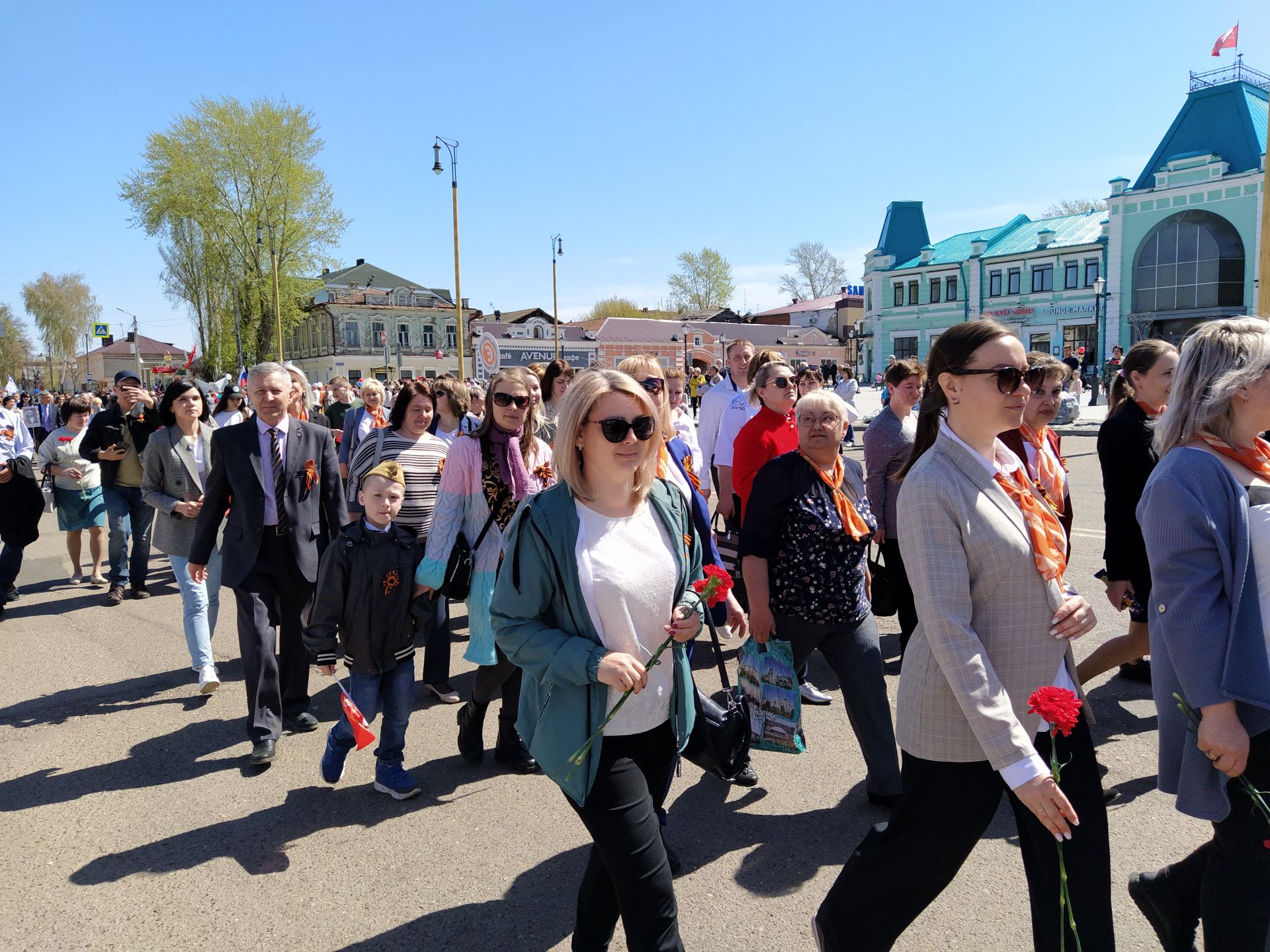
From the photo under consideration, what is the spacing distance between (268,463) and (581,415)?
2.83 meters

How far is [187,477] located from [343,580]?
2.91 metres

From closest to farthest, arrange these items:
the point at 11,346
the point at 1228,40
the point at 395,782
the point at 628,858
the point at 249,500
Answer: the point at 628,858 < the point at 395,782 < the point at 249,500 < the point at 1228,40 < the point at 11,346

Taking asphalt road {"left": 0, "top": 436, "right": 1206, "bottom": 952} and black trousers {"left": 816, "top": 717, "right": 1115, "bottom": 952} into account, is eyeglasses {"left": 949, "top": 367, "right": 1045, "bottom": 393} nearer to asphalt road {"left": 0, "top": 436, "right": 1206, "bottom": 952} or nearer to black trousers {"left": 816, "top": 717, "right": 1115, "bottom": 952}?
black trousers {"left": 816, "top": 717, "right": 1115, "bottom": 952}

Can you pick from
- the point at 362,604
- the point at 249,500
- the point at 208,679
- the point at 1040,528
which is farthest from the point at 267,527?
the point at 1040,528

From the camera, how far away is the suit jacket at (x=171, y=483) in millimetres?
5543

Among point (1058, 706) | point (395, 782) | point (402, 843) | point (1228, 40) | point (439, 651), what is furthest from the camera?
point (1228, 40)

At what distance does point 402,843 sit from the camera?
3.50m

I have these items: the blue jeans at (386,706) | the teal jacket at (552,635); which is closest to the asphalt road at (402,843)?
the blue jeans at (386,706)

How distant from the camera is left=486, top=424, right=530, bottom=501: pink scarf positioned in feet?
13.7

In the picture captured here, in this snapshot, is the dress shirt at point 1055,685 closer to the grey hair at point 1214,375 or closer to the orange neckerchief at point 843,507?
the grey hair at point 1214,375

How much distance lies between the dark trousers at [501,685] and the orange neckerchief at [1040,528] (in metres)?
2.54

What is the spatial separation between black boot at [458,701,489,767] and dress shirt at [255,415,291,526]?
1467 mm

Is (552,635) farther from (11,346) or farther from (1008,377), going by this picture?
(11,346)

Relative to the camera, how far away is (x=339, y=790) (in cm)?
402
